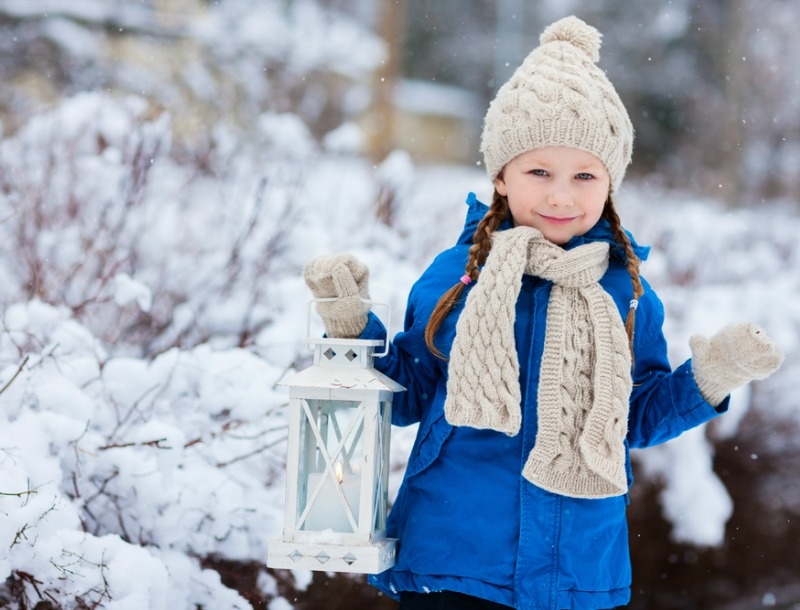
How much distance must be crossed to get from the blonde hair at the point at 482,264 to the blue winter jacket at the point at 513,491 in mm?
26

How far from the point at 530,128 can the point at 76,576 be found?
1411 millimetres

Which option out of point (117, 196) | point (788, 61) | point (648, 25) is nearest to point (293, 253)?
point (117, 196)

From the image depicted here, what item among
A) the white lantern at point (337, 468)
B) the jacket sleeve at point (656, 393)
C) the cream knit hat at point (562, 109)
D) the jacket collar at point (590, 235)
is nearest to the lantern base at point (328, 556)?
the white lantern at point (337, 468)

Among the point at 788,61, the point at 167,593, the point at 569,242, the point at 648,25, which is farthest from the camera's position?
the point at 648,25

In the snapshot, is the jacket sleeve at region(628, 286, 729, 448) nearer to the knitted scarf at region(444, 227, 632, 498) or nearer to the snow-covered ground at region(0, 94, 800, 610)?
the knitted scarf at region(444, 227, 632, 498)

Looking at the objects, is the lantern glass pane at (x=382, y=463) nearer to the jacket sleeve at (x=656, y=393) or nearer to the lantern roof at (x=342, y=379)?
the lantern roof at (x=342, y=379)

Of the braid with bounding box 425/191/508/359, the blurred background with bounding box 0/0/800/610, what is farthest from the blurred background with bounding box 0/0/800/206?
the braid with bounding box 425/191/508/359

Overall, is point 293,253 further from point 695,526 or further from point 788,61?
point 788,61

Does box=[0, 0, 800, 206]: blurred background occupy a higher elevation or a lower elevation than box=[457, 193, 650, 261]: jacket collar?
higher

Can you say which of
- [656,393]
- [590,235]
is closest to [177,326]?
[590,235]

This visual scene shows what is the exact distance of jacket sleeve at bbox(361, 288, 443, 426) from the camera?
2.14 m

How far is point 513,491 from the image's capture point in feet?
6.44

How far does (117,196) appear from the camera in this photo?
3865 mm

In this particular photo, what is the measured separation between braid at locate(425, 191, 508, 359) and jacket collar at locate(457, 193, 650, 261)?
52 millimetres
